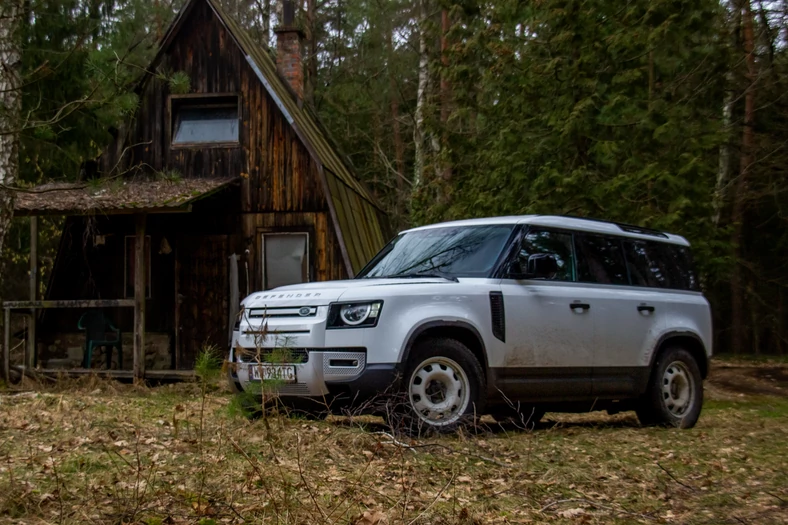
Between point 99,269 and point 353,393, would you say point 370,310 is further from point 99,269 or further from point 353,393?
point 99,269

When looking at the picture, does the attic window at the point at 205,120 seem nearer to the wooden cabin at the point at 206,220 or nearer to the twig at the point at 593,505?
the wooden cabin at the point at 206,220

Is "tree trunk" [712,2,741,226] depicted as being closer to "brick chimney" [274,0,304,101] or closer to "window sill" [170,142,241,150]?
"window sill" [170,142,241,150]

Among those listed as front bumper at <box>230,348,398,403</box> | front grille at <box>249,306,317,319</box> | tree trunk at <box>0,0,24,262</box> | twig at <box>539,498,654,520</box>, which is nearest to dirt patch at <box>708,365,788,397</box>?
front bumper at <box>230,348,398,403</box>

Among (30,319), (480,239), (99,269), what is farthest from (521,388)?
(99,269)

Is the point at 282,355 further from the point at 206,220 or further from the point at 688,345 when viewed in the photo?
the point at 206,220

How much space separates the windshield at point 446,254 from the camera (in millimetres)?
8359

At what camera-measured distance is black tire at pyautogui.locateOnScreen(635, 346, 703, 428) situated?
31.0 feet

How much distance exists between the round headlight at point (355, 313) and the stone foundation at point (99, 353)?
10936 millimetres

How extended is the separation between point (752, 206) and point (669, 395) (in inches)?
652

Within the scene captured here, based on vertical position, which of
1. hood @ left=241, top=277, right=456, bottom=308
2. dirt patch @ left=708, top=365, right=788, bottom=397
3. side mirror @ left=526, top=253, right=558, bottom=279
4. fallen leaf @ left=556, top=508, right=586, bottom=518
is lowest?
dirt patch @ left=708, top=365, right=788, bottom=397

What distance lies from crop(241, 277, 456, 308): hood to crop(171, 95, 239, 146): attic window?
1039cm

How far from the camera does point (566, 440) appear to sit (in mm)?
7980

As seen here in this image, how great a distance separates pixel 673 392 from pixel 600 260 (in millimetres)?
1754

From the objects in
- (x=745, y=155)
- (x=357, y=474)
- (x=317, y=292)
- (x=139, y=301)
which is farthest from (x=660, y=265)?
(x=745, y=155)
